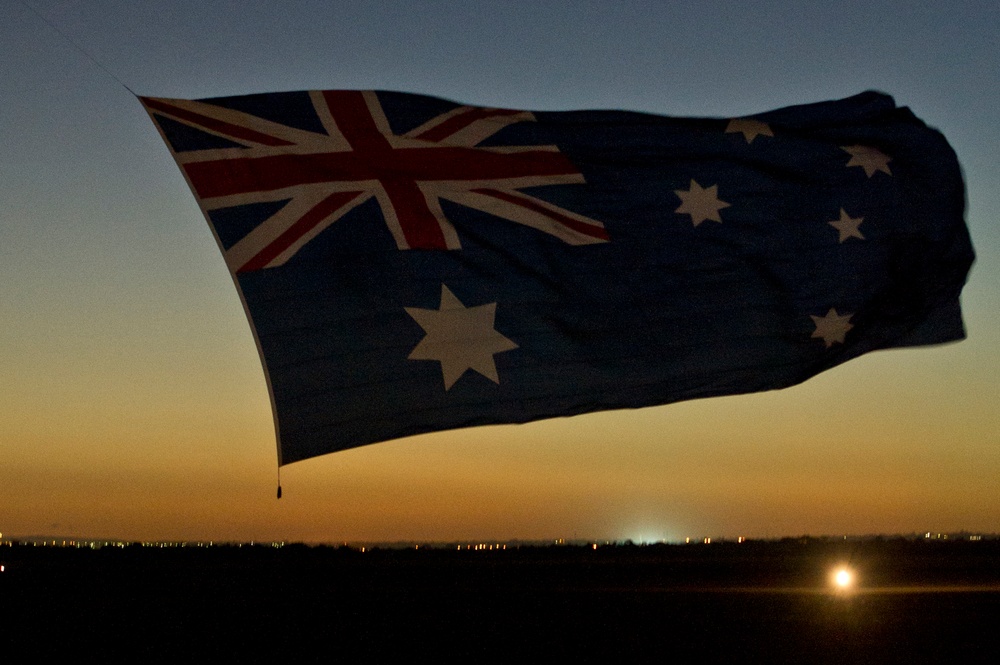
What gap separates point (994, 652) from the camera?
53.6 ft

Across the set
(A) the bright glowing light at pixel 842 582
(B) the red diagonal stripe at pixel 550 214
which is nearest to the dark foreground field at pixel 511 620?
(A) the bright glowing light at pixel 842 582

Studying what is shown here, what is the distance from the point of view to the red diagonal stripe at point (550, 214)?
11.4 m

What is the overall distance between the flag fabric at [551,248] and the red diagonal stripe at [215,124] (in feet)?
0.08

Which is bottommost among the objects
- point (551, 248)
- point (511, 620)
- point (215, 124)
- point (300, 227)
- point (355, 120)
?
point (511, 620)

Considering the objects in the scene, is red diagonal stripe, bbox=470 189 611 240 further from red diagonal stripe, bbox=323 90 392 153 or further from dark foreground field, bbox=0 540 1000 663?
dark foreground field, bbox=0 540 1000 663

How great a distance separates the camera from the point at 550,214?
1176 cm

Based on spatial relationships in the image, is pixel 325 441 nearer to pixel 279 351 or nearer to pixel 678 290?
pixel 279 351

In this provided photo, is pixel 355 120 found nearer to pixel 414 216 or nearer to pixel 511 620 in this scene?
pixel 414 216

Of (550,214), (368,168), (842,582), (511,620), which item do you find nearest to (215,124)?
(368,168)

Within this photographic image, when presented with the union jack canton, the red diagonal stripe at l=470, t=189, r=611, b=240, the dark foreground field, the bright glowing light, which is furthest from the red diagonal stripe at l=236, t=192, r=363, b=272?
the bright glowing light

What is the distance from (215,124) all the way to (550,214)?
3715mm

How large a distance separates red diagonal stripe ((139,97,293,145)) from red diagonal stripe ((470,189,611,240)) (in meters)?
2.26

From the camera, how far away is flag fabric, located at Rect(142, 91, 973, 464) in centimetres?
998

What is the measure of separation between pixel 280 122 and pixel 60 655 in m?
10.1
